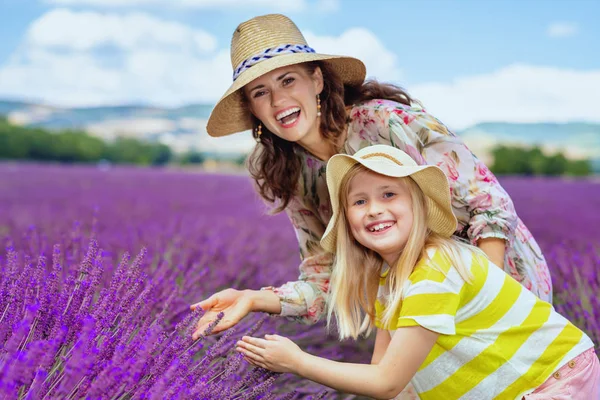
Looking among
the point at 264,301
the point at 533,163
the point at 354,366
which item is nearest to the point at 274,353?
the point at 354,366

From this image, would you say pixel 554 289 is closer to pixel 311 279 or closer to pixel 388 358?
pixel 311 279

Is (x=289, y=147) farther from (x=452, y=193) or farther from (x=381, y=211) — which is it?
(x=381, y=211)

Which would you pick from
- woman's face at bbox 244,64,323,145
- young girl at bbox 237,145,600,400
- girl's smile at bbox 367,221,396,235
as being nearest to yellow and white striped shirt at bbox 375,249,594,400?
young girl at bbox 237,145,600,400

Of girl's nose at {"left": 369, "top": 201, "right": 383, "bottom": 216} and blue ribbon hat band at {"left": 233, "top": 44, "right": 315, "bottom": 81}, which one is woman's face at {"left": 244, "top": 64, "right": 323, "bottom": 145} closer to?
blue ribbon hat band at {"left": 233, "top": 44, "right": 315, "bottom": 81}

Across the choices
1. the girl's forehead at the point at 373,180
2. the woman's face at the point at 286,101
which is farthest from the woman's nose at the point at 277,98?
the girl's forehead at the point at 373,180

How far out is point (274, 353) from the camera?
4.36ft

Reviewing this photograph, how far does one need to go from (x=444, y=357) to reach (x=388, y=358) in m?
0.21

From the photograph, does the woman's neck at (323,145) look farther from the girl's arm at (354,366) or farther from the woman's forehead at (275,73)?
the girl's arm at (354,366)

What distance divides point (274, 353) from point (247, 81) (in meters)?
0.74

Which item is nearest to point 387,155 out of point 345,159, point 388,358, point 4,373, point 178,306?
point 345,159

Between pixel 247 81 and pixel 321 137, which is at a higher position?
pixel 247 81

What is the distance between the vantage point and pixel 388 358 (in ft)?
4.42

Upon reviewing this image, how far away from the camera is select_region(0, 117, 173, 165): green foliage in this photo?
112ft

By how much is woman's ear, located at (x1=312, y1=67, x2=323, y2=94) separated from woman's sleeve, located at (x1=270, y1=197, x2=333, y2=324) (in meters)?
0.37
